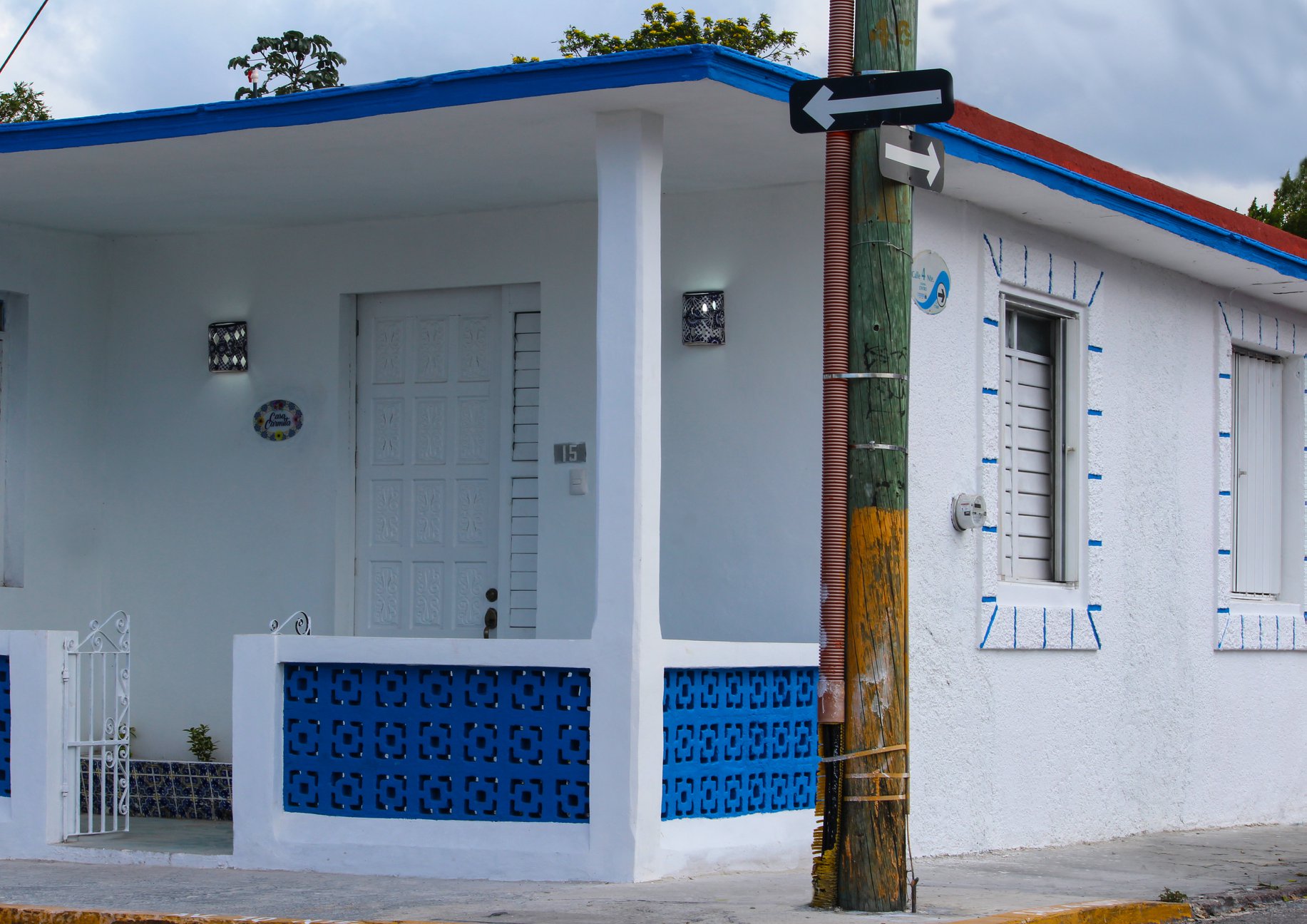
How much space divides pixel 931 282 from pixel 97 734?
5178mm

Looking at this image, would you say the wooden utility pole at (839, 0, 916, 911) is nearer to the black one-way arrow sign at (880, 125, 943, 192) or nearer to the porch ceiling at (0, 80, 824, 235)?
the black one-way arrow sign at (880, 125, 943, 192)

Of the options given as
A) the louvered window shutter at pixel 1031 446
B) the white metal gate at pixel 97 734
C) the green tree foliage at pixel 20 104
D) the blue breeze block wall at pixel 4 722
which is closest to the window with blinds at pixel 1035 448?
the louvered window shutter at pixel 1031 446

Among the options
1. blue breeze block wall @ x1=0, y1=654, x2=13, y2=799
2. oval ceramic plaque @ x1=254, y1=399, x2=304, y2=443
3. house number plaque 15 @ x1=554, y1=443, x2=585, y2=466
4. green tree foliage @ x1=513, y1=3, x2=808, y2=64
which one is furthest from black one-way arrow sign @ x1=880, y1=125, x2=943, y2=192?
green tree foliage @ x1=513, y1=3, x2=808, y2=64

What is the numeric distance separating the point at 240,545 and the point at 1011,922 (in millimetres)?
5083

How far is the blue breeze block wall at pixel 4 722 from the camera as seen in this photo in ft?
27.1

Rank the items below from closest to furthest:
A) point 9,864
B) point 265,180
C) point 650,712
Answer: point 650,712 → point 9,864 → point 265,180

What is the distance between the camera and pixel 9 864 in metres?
7.86

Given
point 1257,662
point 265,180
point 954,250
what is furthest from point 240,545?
point 1257,662

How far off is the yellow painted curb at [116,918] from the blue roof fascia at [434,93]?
315 cm

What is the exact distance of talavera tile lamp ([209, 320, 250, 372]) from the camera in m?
9.73

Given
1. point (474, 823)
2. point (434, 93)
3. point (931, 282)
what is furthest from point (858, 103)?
point (474, 823)

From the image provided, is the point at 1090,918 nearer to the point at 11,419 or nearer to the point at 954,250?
the point at 954,250

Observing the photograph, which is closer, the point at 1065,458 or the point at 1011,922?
the point at 1011,922

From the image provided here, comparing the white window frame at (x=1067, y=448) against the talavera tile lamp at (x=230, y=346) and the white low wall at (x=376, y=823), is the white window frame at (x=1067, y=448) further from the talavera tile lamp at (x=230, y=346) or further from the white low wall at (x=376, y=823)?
the talavera tile lamp at (x=230, y=346)
